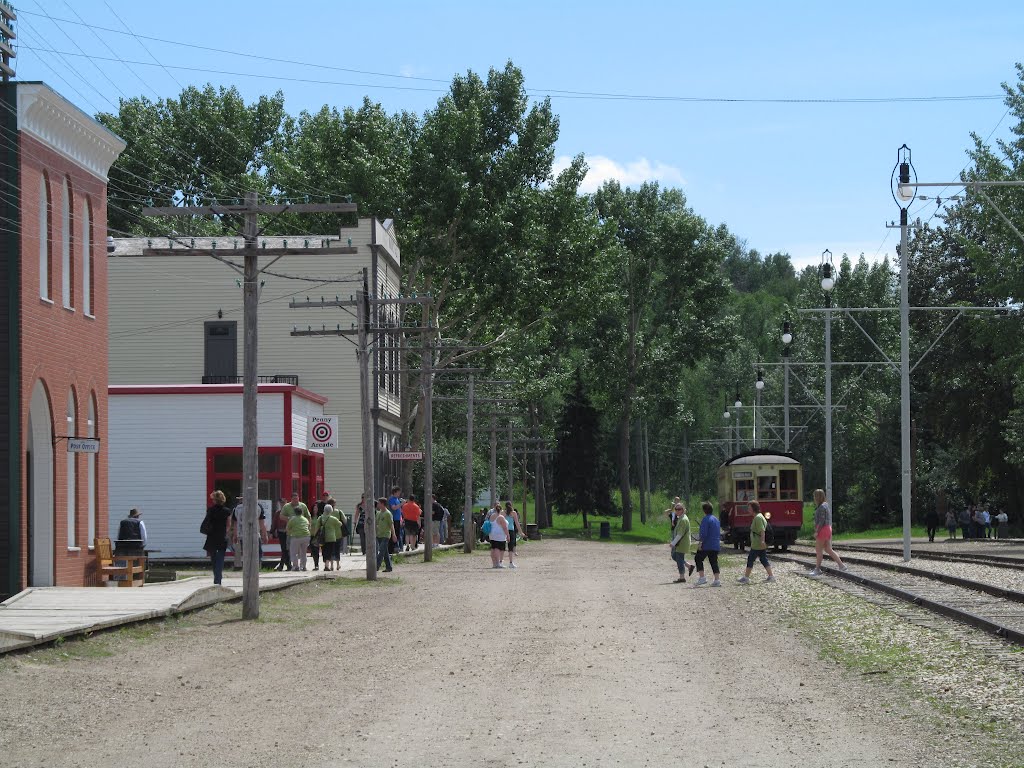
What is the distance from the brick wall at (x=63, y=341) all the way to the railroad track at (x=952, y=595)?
1445 centimetres

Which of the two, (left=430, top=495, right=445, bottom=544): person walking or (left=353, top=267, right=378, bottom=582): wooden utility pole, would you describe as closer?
(left=353, top=267, right=378, bottom=582): wooden utility pole

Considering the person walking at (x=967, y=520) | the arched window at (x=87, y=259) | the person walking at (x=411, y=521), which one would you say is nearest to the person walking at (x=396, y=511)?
the person walking at (x=411, y=521)

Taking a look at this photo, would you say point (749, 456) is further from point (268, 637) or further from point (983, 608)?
point (268, 637)

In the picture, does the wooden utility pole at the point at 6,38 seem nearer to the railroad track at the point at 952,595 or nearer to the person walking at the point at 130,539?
the person walking at the point at 130,539

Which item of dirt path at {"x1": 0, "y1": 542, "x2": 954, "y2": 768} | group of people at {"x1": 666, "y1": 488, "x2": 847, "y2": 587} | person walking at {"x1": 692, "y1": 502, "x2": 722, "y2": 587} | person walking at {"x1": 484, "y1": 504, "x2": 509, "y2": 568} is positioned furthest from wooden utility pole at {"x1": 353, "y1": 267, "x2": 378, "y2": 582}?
dirt path at {"x1": 0, "y1": 542, "x2": 954, "y2": 768}

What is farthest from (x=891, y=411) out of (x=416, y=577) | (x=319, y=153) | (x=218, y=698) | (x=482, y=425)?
(x=218, y=698)

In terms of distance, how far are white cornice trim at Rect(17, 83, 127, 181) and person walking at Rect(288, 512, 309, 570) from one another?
8886 mm

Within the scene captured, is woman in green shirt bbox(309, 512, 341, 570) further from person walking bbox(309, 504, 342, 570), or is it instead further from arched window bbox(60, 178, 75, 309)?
arched window bbox(60, 178, 75, 309)

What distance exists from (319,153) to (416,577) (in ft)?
98.6

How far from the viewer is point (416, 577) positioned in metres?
34.1

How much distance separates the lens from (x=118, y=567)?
2886 cm

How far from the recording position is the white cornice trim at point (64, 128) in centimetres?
2458

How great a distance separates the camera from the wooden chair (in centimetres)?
2844

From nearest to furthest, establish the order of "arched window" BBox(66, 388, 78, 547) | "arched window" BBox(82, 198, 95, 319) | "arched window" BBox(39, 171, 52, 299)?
"arched window" BBox(39, 171, 52, 299)
"arched window" BBox(66, 388, 78, 547)
"arched window" BBox(82, 198, 95, 319)
